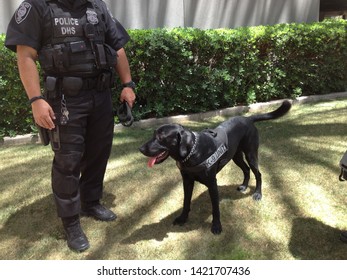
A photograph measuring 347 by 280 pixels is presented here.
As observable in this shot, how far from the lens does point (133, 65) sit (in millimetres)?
6516

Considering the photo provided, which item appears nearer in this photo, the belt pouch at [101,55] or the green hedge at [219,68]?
the belt pouch at [101,55]

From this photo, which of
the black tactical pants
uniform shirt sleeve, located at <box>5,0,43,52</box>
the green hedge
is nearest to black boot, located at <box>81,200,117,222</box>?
the black tactical pants

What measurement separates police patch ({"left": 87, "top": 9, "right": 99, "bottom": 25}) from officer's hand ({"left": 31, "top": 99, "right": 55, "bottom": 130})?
745 millimetres

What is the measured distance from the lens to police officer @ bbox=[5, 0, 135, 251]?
2.72m

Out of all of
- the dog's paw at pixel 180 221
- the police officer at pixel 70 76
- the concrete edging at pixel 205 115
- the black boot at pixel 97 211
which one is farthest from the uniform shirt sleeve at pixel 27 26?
the concrete edging at pixel 205 115

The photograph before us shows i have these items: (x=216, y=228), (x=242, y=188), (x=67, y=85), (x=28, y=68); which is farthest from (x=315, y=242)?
(x=28, y=68)

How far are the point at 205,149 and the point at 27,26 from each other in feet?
5.45

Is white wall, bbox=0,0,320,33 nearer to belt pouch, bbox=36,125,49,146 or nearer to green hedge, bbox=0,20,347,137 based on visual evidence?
green hedge, bbox=0,20,347,137

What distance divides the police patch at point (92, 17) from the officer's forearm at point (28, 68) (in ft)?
1.65

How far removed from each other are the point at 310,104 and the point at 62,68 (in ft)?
20.7

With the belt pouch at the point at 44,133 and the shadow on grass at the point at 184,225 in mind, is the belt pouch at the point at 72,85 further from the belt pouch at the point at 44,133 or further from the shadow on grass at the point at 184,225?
the shadow on grass at the point at 184,225

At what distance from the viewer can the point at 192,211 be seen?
370cm

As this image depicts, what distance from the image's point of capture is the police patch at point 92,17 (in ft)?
9.42
